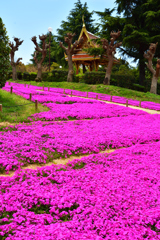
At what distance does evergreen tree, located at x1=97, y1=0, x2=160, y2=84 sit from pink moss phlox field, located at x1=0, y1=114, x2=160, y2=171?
2445 centimetres

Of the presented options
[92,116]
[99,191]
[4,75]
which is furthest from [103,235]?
[4,75]

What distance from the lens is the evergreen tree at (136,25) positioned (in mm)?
32875

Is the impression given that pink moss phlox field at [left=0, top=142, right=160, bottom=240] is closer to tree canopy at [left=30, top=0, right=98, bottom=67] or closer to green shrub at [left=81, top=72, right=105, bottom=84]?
green shrub at [left=81, top=72, right=105, bottom=84]

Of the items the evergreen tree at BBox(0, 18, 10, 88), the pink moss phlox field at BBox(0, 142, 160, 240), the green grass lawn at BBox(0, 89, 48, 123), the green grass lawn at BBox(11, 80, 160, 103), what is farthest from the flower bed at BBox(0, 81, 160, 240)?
the green grass lawn at BBox(11, 80, 160, 103)

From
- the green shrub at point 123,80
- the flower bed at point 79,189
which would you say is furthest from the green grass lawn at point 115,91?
the flower bed at point 79,189

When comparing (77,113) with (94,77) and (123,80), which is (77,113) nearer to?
(94,77)

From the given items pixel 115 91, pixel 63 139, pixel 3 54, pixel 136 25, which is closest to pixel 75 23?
pixel 136 25

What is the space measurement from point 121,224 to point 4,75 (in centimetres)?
1511

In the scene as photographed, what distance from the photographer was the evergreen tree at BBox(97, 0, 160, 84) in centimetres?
3288

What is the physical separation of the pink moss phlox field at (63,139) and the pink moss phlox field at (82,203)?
121cm

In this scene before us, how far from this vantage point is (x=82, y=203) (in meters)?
5.03

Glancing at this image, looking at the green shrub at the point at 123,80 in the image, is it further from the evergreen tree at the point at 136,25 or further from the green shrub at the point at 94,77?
the evergreen tree at the point at 136,25

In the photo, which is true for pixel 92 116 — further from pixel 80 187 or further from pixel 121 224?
pixel 121 224

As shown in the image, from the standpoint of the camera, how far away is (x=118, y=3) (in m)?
37.6
